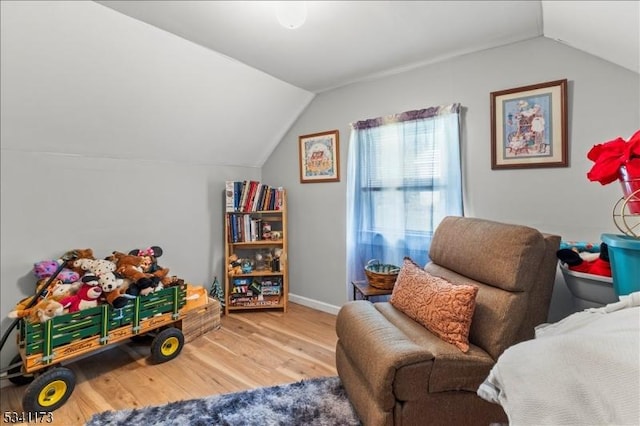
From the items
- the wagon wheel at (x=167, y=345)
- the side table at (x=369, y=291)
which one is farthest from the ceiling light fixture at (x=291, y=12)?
the wagon wheel at (x=167, y=345)

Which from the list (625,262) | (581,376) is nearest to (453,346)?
(625,262)

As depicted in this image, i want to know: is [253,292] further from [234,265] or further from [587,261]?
[587,261]

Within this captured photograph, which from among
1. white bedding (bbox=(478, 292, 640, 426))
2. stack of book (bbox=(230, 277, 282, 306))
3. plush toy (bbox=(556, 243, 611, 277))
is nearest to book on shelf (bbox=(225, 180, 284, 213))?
stack of book (bbox=(230, 277, 282, 306))

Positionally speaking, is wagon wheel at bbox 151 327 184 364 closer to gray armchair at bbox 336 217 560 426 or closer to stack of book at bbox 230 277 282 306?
stack of book at bbox 230 277 282 306

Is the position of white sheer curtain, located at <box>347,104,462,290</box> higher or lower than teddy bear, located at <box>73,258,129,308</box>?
higher

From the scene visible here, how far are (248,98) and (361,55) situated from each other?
3.49ft

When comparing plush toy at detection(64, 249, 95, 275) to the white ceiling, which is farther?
plush toy at detection(64, 249, 95, 275)

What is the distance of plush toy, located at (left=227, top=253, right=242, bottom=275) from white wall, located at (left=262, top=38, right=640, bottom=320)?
0.83 m

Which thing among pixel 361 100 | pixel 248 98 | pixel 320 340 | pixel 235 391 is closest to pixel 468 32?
pixel 361 100

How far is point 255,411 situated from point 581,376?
1557 mm

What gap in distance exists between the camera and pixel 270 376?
6.48 ft

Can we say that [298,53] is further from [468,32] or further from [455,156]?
[455,156]

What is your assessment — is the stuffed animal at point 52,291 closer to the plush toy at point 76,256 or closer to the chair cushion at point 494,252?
the plush toy at point 76,256

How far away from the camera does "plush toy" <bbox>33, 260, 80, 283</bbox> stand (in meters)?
1.92
